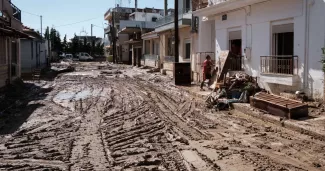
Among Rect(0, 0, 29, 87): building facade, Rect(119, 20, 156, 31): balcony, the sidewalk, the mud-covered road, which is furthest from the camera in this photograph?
Rect(119, 20, 156, 31): balcony

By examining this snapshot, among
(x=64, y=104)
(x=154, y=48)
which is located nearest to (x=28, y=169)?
(x=64, y=104)

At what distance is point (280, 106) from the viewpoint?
9586mm

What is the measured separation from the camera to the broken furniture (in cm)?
927

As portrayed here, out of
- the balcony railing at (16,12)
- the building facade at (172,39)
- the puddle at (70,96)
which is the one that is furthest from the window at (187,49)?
the balcony railing at (16,12)

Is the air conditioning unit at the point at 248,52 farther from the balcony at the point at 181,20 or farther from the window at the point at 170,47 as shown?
the window at the point at 170,47

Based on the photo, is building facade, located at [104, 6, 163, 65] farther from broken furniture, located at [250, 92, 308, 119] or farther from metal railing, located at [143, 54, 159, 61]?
broken furniture, located at [250, 92, 308, 119]

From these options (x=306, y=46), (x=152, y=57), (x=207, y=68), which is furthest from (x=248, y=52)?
(x=152, y=57)

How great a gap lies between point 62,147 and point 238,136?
12.9ft

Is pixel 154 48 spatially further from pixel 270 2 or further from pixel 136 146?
pixel 136 146

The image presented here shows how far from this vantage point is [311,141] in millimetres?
7469

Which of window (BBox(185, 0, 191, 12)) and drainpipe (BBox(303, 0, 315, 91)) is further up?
window (BBox(185, 0, 191, 12))

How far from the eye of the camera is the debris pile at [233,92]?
12.2m

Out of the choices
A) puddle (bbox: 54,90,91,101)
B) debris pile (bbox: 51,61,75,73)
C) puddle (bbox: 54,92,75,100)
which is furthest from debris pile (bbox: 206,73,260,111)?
debris pile (bbox: 51,61,75,73)

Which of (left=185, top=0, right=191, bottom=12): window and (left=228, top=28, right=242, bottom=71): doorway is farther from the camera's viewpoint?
(left=185, top=0, right=191, bottom=12): window
